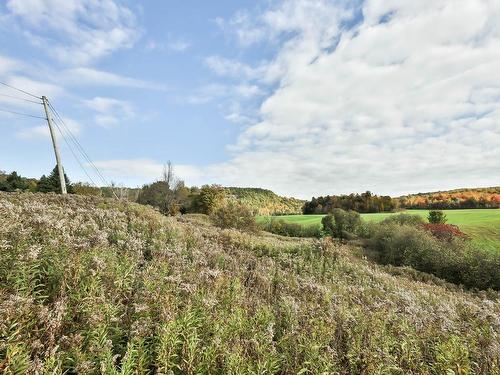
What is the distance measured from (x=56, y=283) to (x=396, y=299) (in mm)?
8204

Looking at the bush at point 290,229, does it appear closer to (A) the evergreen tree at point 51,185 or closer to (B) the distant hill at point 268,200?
(A) the evergreen tree at point 51,185

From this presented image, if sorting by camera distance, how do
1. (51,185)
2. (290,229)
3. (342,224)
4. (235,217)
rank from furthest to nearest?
1. (290,229)
2. (51,185)
3. (342,224)
4. (235,217)

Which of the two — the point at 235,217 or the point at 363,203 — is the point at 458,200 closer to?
the point at 363,203

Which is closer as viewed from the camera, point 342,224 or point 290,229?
point 342,224

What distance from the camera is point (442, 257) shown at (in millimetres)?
23781

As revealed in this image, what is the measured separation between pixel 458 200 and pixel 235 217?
79.4 metres

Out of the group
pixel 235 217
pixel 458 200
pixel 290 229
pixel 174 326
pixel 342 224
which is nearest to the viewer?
pixel 174 326

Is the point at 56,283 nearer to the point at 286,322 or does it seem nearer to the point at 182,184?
the point at 286,322

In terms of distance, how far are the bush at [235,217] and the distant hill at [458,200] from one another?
231ft

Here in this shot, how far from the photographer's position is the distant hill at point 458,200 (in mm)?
80562

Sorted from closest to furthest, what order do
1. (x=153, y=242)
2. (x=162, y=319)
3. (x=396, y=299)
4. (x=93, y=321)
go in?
1. (x=93, y=321)
2. (x=162, y=319)
3. (x=396, y=299)
4. (x=153, y=242)

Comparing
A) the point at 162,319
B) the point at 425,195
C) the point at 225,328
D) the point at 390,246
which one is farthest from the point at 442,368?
the point at 425,195

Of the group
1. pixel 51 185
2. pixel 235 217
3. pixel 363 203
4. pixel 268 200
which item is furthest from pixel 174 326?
pixel 268 200

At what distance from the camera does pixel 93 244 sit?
6199mm
